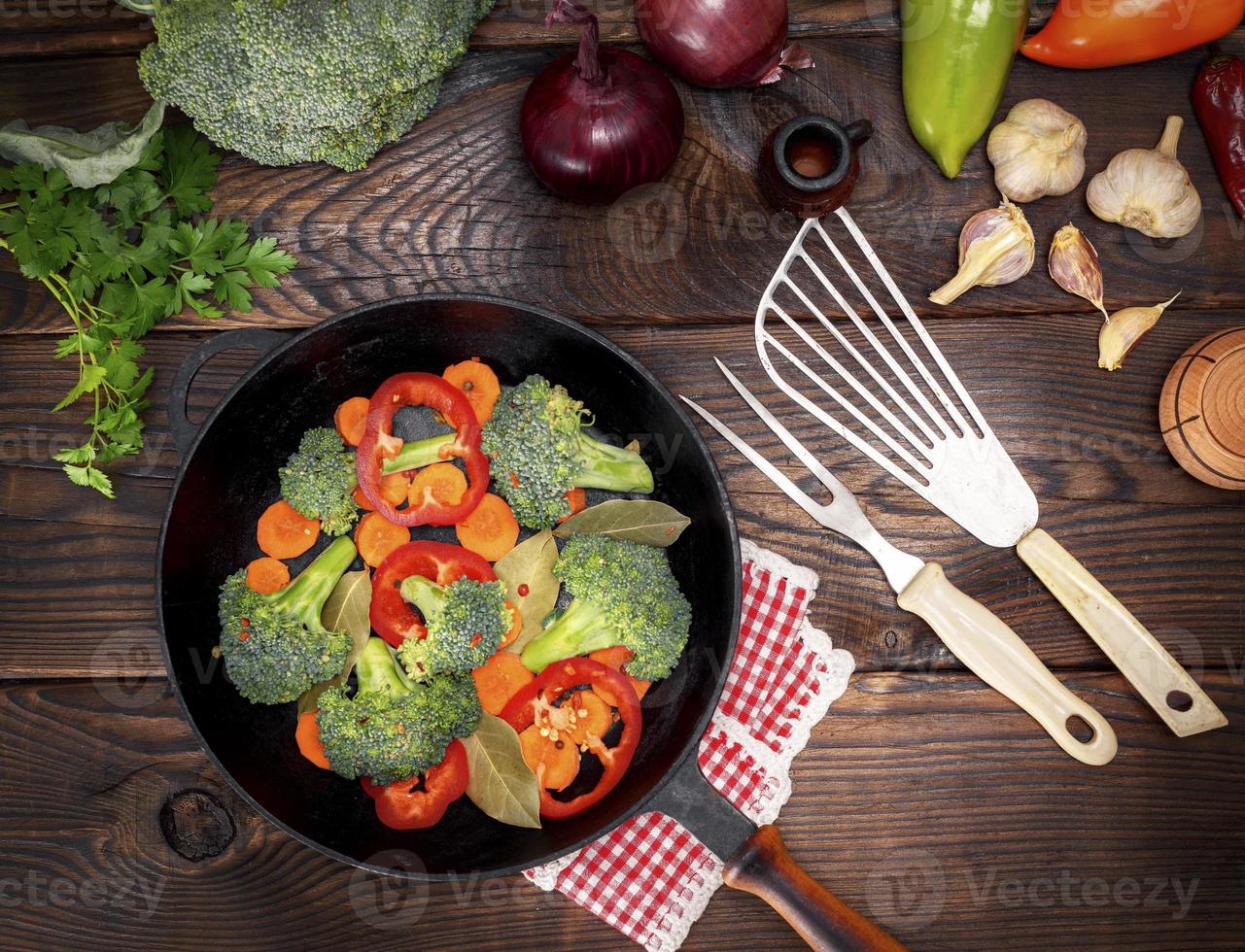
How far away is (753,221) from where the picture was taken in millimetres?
1644

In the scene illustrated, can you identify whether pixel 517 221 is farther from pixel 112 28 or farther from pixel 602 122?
pixel 112 28

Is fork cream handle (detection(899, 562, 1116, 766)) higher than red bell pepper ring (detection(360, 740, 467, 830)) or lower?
higher

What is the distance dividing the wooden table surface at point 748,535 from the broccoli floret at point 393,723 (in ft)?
0.96

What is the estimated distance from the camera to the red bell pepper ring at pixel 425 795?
150 centimetres

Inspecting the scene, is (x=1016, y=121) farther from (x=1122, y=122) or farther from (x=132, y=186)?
(x=132, y=186)

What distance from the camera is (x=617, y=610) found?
1471 mm

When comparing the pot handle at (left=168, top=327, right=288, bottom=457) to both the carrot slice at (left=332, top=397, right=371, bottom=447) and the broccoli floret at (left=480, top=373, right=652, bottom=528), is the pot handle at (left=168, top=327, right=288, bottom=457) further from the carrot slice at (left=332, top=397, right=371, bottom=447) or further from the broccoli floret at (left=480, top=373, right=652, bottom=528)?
the broccoli floret at (left=480, top=373, right=652, bottom=528)

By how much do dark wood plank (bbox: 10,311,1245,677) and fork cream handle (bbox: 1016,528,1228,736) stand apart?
59mm

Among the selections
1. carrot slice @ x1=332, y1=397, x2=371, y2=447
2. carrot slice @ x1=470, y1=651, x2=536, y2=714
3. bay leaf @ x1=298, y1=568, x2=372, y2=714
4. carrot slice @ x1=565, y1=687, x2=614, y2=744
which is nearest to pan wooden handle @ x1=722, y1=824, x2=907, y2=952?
carrot slice @ x1=565, y1=687, x2=614, y2=744

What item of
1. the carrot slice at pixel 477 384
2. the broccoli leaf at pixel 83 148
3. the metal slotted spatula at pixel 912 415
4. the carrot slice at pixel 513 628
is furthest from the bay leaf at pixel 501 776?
the broccoli leaf at pixel 83 148

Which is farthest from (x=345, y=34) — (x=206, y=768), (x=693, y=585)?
(x=206, y=768)

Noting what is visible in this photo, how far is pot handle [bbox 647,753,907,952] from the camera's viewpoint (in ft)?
4.64

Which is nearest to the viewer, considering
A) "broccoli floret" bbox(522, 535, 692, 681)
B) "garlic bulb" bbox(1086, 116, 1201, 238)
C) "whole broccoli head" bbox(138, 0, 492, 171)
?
"whole broccoli head" bbox(138, 0, 492, 171)

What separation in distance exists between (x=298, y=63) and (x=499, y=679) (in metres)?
1.01
